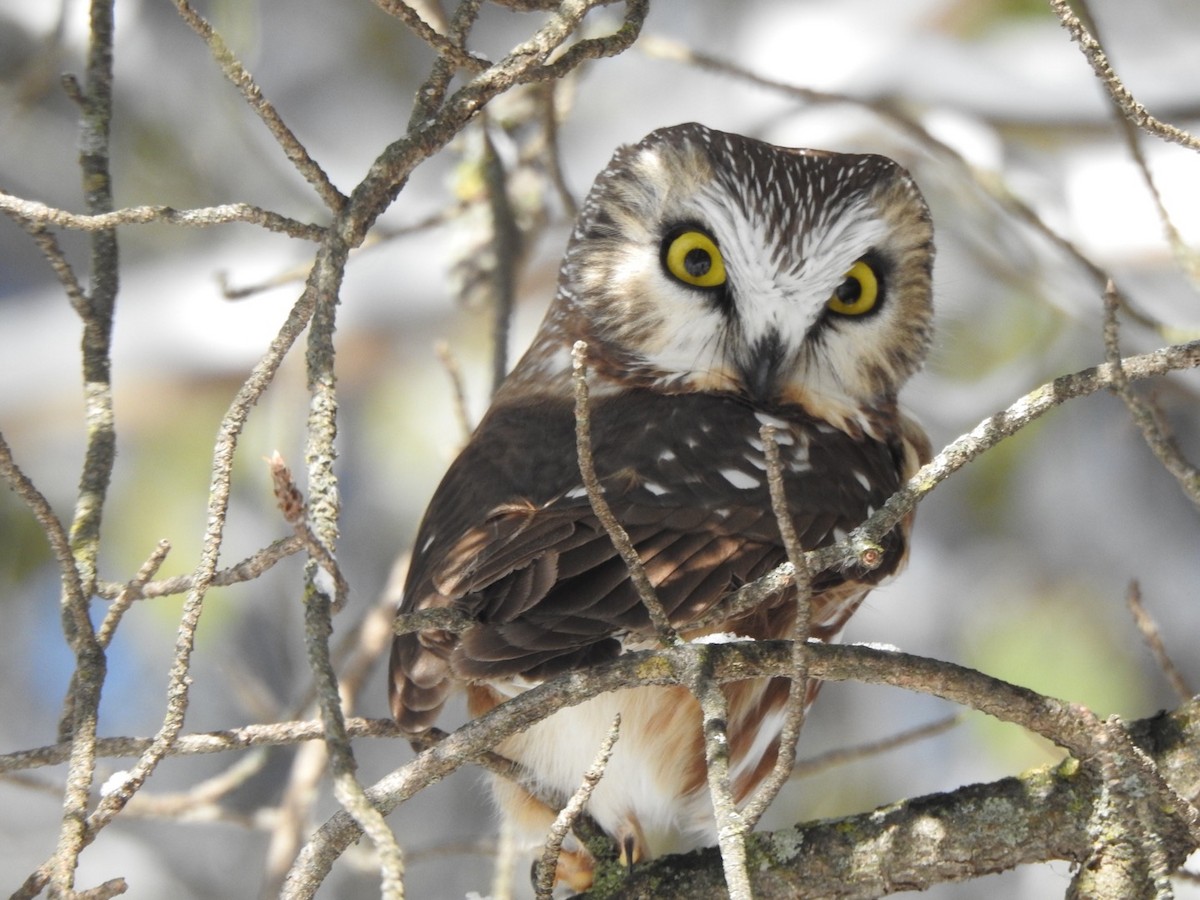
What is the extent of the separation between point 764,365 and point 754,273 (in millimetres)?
204

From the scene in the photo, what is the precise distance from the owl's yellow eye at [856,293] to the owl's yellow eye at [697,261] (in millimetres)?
270

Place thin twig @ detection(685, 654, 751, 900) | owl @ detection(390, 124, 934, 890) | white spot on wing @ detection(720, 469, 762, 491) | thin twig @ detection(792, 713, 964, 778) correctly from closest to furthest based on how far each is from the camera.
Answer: thin twig @ detection(685, 654, 751, 900)
owl @ detection(390, 124, 934, 890)
white spot on wing @ detection(720, 469, 762, 491)
thin twig @ detection(792, 713, 964, 778)

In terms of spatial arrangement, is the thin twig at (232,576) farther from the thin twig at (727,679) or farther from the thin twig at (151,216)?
the thin twig at (151,216)

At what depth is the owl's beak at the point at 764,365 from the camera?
3.12 metres

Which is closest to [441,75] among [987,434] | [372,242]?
[987,434]

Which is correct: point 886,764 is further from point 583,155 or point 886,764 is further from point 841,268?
point 841,268

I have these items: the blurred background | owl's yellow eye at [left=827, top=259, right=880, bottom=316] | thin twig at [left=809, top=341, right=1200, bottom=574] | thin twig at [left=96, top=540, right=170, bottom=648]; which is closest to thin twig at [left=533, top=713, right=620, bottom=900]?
thin twig at [left=809, top=341, right=1200, bottom=574]

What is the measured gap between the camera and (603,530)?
7.94 feet

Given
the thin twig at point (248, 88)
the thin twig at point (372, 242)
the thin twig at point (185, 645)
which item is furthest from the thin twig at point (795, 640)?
the thin twig at point (372, 242)

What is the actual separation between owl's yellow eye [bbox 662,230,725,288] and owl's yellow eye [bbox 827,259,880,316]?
27cm

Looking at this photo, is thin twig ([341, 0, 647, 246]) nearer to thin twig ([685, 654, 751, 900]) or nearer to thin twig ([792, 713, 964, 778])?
thin twig ([685, 654, 751, 900])

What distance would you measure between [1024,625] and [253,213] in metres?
5.88

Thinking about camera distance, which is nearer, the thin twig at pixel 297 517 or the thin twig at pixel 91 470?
the thin twig at pixel 297 517

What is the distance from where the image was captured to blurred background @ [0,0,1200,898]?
249 inches
